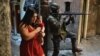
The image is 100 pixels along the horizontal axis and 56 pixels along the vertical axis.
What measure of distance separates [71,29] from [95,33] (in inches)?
65.2

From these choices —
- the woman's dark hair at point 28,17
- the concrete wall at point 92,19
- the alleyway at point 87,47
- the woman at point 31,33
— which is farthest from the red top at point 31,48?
the concrete wall at point 92,19

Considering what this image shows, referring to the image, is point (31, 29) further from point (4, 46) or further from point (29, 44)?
point (4, 46)

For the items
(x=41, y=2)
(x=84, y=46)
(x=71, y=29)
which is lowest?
(x=84, y=46)

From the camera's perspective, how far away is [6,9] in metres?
2.33

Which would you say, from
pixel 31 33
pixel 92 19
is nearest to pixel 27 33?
pixel 31 33

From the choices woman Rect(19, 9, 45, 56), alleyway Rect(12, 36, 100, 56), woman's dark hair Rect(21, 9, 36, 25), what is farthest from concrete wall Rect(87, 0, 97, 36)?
woman's dark hair Rect(21, 9, 36, 25)

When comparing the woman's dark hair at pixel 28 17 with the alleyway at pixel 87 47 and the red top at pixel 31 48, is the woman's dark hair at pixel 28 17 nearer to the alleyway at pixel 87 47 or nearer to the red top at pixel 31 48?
the red top at pixel 31 48

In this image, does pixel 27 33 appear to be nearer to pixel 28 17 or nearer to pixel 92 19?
pixel 28 17

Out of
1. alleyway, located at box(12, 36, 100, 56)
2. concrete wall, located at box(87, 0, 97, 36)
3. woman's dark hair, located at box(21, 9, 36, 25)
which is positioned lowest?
alleyway, located at box(12, 36, 100, 56)

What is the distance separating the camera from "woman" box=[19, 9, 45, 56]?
3.28m

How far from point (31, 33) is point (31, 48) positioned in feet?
0.76

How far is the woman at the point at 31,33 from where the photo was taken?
328 cm

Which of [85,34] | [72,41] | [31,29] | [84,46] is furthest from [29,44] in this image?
[85,34]

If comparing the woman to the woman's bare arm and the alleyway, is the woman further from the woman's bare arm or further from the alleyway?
the alleyway
